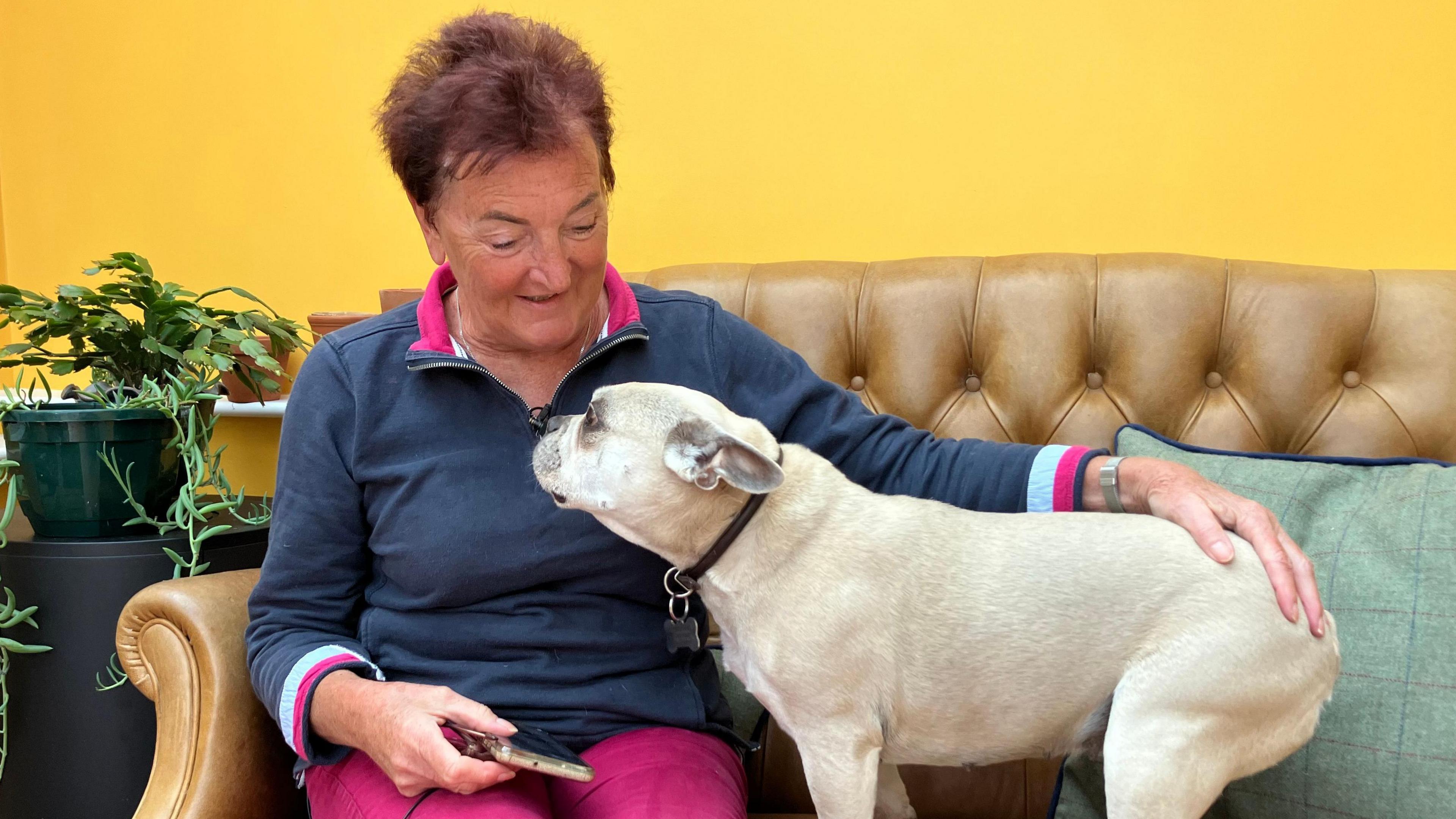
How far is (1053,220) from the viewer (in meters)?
2.16

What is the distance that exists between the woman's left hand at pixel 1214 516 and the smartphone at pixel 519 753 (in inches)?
30.3

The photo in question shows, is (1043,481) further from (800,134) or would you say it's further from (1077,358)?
(800,134)

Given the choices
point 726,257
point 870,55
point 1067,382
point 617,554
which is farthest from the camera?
point 726,257

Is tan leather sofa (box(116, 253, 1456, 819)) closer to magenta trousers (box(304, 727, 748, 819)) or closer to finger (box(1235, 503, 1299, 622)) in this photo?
magenta trousers (box(304, 727, 748, 819))

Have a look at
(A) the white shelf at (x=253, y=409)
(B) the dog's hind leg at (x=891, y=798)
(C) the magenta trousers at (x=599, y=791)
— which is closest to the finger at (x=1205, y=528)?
(B) the dog's hind leg at (x=891, y=798)

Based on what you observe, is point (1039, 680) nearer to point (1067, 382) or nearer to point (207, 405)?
point (1067, 382)

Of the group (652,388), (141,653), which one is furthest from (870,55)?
(141,653)

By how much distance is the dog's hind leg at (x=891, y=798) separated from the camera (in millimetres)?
1410

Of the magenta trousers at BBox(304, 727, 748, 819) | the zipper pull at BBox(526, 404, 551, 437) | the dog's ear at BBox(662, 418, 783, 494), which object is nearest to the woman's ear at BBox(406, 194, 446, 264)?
the zipper pull at BBox(526, 404, 551, 437)

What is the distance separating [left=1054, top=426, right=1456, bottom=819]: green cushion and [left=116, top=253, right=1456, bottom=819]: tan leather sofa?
31 centimetres

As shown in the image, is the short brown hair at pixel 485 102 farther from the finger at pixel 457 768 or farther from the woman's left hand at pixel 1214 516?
the woman's left hand at pixel 1214 516

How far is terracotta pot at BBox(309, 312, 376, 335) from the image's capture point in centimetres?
248

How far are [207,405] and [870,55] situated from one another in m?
1.64

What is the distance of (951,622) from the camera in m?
1.14
